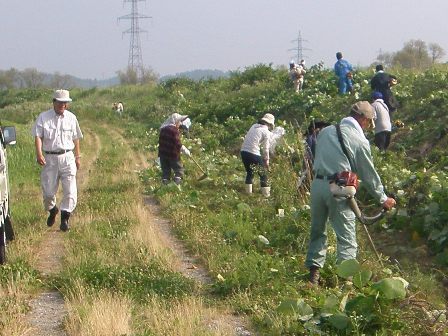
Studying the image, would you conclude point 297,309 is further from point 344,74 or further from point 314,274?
point 344,74

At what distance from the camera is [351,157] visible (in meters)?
6.84

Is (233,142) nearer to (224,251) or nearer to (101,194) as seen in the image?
(101,194)

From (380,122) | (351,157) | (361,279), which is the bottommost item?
(361,279)

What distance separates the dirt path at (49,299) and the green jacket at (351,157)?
2896 millimetres

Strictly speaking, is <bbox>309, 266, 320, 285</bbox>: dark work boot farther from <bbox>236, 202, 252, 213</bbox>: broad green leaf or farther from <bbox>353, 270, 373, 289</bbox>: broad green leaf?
<bbox>236, 202, 252, 213</bbox>: broad green leaf

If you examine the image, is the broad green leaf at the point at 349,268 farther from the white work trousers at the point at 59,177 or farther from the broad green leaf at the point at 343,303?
the white work trousers at the point at 59,177

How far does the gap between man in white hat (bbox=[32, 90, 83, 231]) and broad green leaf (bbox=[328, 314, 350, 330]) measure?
541 centimetres

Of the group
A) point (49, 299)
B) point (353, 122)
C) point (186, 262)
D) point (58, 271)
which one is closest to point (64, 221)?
point (58, 271)

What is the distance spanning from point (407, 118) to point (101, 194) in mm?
9240

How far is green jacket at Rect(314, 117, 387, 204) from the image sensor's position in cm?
681

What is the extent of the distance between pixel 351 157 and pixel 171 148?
7.49 meters

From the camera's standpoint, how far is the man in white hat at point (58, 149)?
32.1 feet

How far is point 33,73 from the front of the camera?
120 meters

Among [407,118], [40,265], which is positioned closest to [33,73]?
[407,118]
